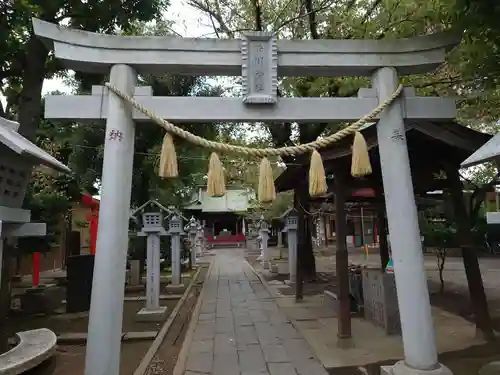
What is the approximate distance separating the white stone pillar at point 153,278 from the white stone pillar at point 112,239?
18.7 feet

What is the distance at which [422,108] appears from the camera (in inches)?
184

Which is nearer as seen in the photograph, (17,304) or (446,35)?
(446,35)

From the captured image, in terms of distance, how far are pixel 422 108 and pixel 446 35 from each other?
1.00 meters

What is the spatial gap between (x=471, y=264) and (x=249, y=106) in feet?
15.5

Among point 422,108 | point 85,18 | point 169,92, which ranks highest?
point 169,92

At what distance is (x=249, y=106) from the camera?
4.50 m

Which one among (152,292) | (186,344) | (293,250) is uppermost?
(293,250)

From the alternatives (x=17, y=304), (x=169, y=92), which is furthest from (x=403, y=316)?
(x=169, y=92)

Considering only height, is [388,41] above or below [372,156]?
above

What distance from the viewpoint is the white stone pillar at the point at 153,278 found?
31.9ft

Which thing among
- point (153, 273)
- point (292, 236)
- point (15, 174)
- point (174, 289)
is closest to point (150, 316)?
point (153, 273)

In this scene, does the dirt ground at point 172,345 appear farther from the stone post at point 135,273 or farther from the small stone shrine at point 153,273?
the stone post at point 135,273

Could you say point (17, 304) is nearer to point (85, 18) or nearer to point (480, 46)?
point (85, 18)

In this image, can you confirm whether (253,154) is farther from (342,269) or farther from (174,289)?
(174,289)
